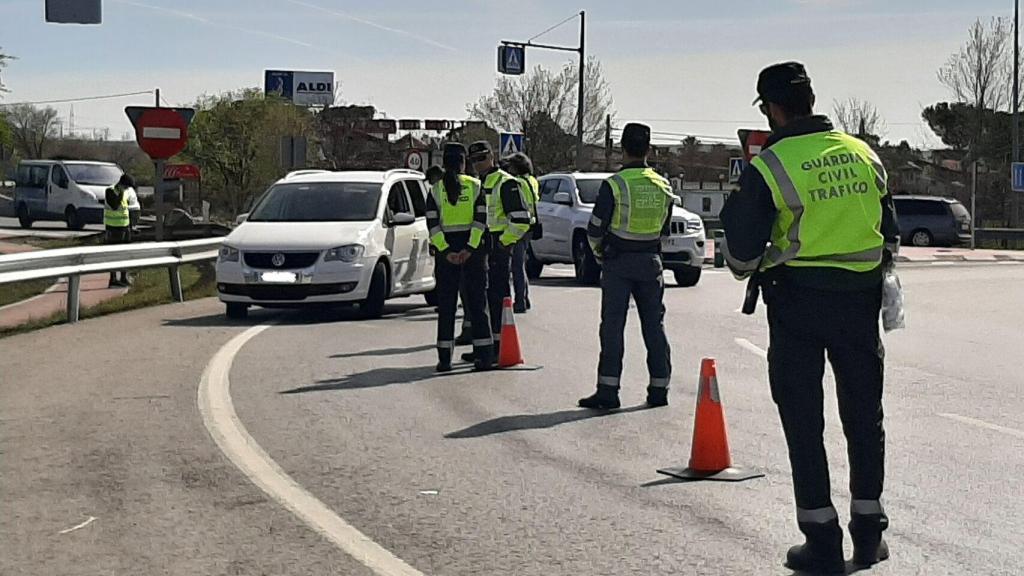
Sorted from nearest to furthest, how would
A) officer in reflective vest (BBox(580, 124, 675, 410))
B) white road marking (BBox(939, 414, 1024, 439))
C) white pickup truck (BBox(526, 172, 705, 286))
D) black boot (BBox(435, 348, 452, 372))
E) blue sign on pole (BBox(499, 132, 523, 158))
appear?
white road marking (BBox(939, 414, 1024, 439)), officer in reflective vest (BBox(580, 124, 675, 410)), black boot (BBox(435, 348, 452, 372)), white pickup truck (BBox(526, 172, 705, 286)), blue sign on pole (BBox(499, 132, 523, 158))

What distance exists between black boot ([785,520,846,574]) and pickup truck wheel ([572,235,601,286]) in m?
18.4

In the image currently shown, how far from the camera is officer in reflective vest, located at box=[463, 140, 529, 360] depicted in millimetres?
12781

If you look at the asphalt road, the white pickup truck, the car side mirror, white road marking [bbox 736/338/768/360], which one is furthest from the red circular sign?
white road marking [bbox 736/338/768/360]

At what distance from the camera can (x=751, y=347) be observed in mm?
15062

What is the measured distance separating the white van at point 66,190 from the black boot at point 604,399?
38.2m

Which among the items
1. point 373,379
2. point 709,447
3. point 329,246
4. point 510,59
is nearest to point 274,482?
point 709,447

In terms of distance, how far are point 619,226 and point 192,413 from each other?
3.10 m

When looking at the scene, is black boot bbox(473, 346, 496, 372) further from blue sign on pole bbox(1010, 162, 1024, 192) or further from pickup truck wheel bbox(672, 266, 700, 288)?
blue sign on pole bbox(1010, 162, 1024, 192)

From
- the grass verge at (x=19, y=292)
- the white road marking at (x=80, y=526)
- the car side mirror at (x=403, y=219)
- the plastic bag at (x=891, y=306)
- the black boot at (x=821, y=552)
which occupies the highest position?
the plastic bag at (x=891, y=306)

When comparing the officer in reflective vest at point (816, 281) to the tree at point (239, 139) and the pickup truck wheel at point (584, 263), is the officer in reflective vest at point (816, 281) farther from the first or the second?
the tree at point (239, 139)

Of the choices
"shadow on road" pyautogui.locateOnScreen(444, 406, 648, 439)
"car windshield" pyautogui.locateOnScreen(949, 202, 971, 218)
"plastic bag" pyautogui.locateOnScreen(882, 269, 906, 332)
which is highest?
"plastic bag" pyautogui.locateOnScreen(882, 269, 906, 332)

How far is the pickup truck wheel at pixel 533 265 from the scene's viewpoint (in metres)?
25.8

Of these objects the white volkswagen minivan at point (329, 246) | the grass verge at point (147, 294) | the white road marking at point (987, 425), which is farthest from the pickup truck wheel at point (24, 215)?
the white road marking at point (987, 425)

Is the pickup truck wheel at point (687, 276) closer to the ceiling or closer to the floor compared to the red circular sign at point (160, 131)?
closer to the floor
